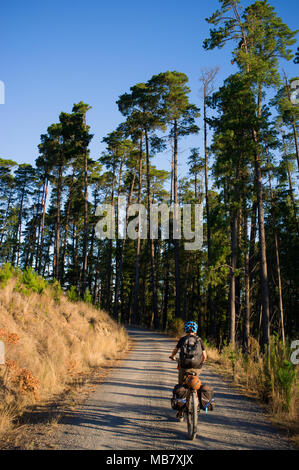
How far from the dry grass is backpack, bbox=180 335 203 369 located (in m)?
3.16

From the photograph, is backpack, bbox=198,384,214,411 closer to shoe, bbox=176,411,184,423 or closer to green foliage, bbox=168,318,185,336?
shoe, bbox=176,411,184,423

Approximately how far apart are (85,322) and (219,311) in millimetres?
32955

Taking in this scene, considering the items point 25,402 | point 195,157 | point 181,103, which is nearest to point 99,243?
point 195,157

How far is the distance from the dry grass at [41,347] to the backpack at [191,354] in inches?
124

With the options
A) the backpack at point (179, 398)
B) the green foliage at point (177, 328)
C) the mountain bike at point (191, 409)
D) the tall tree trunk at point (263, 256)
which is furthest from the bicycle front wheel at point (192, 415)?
the green foliage at point (177, 328)

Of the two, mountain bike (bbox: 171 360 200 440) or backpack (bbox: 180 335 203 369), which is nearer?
mountain bike (bbox: 171 360 200 440)

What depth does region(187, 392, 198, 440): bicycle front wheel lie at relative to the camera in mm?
4816

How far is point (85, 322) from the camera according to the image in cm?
1367

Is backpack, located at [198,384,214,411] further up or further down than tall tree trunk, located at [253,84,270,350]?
further down

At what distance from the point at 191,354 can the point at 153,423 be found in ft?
4.48

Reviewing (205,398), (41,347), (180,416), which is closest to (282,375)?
(205,398)

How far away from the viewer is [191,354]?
5.66 m

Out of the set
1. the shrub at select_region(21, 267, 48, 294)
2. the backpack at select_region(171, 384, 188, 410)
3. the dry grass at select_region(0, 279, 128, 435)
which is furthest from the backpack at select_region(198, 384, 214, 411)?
the shrub at select_region(21, 267, 48, 294)

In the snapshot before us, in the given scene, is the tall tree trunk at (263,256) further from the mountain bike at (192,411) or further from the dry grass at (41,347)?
the mountain bike at (192,411)
